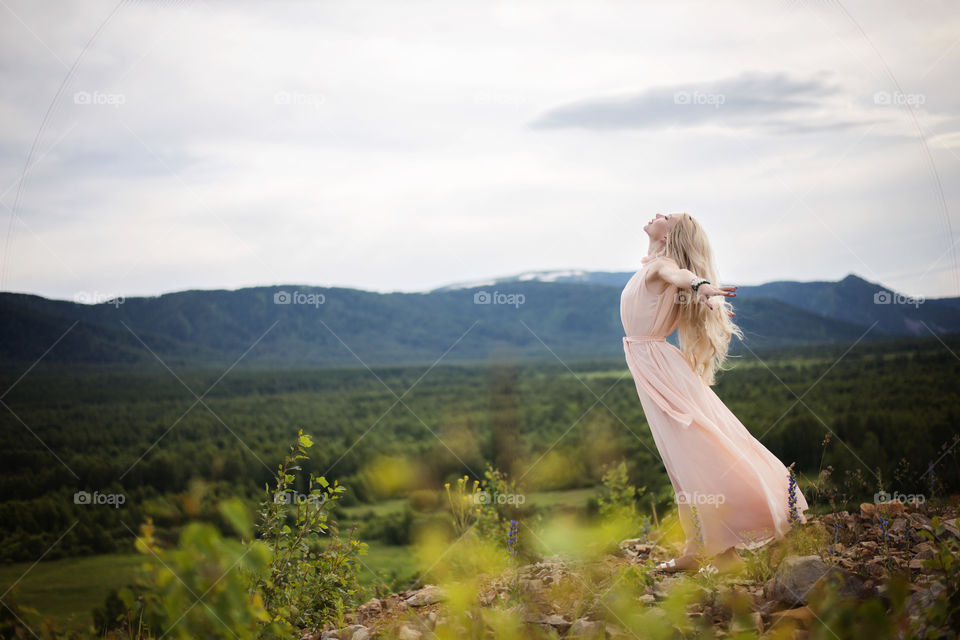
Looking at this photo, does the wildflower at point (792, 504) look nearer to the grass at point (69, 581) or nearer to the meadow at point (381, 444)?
the meadow at point (381, 444)

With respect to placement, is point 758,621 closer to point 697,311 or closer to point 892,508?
point 697,311

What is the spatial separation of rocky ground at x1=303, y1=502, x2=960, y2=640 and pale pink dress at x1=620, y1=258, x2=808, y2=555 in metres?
0.26

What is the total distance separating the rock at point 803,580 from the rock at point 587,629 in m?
1.03

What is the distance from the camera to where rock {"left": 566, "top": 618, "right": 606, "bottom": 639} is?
328 cm

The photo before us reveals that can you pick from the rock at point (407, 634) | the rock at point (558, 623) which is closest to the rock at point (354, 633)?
the rock at point (407, 634)

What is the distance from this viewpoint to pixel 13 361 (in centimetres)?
2134

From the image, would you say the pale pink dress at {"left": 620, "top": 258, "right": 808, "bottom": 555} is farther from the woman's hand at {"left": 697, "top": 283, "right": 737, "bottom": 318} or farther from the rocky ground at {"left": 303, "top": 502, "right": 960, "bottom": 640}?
the woman's hand at {"left": 697, "top": 283, "right": 737, "bottom": 318}

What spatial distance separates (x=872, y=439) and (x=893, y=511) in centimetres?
967

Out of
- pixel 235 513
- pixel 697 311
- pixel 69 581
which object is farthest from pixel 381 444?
pixel 235 513

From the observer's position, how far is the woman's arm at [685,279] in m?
4.32

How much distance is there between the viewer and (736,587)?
13.0 ft

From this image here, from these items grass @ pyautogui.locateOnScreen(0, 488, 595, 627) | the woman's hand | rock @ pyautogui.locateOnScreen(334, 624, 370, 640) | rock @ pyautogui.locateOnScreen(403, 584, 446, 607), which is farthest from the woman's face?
grass @ pyautogui.locateOnScreen(0, 488, 595, 627)

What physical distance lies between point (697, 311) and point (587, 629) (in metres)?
2.54

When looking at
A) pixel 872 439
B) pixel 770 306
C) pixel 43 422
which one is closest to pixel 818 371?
pixel 872 439
